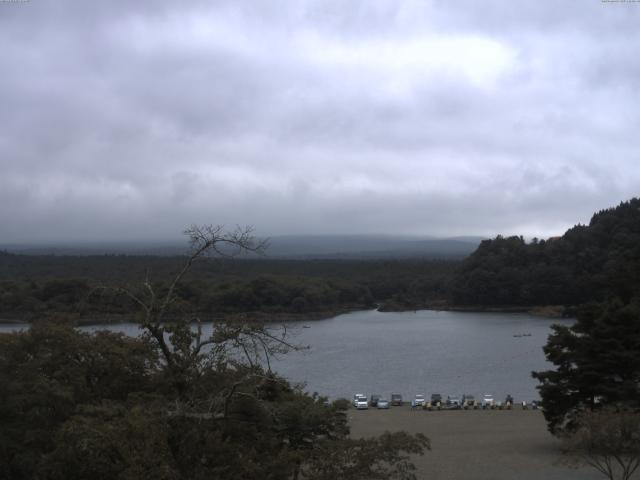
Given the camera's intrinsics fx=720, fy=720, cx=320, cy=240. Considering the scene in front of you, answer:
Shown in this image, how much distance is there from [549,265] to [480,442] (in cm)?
4101

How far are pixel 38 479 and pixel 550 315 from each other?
4640 cm

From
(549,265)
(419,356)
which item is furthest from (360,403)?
(549,265)

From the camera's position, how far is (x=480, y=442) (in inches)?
570

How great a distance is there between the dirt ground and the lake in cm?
291

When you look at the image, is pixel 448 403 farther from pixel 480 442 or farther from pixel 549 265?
pixel 549 265

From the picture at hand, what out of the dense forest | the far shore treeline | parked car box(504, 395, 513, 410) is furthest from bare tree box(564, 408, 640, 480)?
the far shore treeline

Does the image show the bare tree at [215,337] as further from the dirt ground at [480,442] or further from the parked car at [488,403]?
the parked car at [488,403]

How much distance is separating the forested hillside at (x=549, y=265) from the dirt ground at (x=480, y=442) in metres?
31.6

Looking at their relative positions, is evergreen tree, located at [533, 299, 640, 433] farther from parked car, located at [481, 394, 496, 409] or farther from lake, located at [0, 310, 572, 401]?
parked car, located at [481, 394, 496, 409]

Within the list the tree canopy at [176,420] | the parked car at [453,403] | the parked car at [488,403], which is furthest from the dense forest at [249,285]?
the tree canopy at [176,420]

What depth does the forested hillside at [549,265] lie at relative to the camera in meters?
50.1

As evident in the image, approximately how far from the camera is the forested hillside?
1973 inches

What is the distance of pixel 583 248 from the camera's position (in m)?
52.3

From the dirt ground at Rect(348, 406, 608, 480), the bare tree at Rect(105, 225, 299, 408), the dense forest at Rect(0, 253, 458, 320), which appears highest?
the bare tree at Rect(105, 225, 299, 408)
